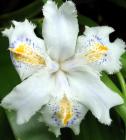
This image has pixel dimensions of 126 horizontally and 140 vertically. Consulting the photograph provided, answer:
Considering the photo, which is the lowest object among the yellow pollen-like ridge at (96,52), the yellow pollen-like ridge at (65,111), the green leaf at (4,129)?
the green leaf at (4,129)

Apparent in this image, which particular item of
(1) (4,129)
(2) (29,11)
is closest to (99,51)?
(1) (4,129)

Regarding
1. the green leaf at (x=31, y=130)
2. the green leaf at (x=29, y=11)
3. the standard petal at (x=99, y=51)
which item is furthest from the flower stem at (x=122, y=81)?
the green leaf at (x=29, y=11)

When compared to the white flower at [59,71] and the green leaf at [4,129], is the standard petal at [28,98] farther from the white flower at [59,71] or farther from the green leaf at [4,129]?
the green leaf at [4,129]

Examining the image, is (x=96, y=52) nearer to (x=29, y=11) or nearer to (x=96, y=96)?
(x=96, y=96)

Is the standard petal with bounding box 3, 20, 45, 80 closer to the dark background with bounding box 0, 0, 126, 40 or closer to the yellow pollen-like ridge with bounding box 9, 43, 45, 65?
the yellow pollen-like ridge with bounding box 9, 43, 45, 65

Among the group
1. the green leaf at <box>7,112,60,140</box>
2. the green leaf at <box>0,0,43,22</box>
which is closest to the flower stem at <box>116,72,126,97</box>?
the green leaf at <box>7,112,60,140</box>

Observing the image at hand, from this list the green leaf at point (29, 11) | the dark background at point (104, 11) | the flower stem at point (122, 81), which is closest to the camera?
the flower stem at point (122, 81)
